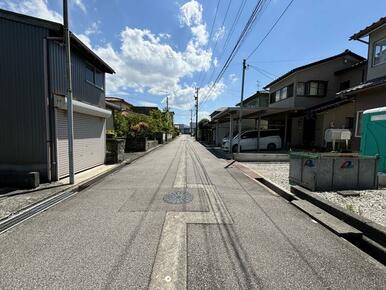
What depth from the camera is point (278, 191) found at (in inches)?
274

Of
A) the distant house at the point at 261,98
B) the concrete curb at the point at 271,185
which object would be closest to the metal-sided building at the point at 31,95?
the concrete curb at the point at 271,185

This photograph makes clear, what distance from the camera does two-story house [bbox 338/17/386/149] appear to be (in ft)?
32.7

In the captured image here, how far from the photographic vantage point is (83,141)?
9633 millimetres

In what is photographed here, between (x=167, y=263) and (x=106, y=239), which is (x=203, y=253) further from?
(x=106, y=239)

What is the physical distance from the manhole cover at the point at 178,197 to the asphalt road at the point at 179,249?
3.8 inches

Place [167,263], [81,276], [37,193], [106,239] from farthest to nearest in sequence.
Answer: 1. [37,193]
2. [106,239]
3. [167,263]
4. [81,276]

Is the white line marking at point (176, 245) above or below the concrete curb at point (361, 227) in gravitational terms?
below

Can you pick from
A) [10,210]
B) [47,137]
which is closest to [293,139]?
[47,137]

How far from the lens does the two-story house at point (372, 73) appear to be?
9954mm

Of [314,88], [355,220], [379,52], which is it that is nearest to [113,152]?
[355,220]

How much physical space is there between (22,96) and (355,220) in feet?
29.4

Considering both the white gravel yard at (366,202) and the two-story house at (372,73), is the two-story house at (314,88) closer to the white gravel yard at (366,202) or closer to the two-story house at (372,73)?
the two-story house at (372,73)

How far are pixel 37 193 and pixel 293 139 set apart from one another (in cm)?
2011

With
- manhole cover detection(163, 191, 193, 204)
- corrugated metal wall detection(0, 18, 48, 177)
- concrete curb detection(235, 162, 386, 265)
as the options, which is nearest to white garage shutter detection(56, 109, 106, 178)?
corrugated metal wall detection(0, 18, 48, 177)
